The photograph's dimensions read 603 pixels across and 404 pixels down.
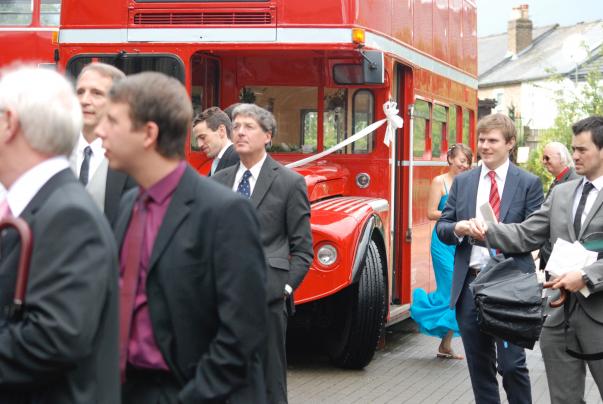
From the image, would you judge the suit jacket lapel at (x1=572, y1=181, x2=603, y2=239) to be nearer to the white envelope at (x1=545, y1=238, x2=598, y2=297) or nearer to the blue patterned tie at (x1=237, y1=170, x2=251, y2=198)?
the white envelope at (x1=545, y1=238, x2=598, y2=297)

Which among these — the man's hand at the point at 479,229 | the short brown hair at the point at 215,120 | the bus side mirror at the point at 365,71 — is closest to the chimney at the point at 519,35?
the bus side mirror at the point at 365,71

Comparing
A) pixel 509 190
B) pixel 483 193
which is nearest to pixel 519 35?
pixel 483 193

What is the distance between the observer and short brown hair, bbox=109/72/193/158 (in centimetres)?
361

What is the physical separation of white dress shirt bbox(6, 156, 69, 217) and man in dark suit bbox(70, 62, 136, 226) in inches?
60.0

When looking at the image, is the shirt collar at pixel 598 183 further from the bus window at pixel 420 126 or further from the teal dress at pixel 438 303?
the bus window at pixel 420 126

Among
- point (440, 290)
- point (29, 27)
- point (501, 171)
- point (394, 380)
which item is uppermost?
point (29, 27)

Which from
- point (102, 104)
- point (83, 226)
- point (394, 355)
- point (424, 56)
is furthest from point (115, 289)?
point (424, 56)

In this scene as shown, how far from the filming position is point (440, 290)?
36.6ft

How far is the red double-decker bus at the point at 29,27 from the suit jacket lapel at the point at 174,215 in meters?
13.7

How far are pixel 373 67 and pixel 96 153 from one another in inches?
185

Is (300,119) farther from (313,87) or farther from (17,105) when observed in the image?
(17,105)

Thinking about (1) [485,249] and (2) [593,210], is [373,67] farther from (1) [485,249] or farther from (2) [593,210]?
(2) [593,210]

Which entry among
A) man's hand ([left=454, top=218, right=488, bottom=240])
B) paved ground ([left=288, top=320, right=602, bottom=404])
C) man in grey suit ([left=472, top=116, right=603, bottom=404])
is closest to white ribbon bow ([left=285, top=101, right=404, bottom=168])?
paved ground ([left=288, top=320, right=602, bottom=404])

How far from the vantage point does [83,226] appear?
10.3ft
